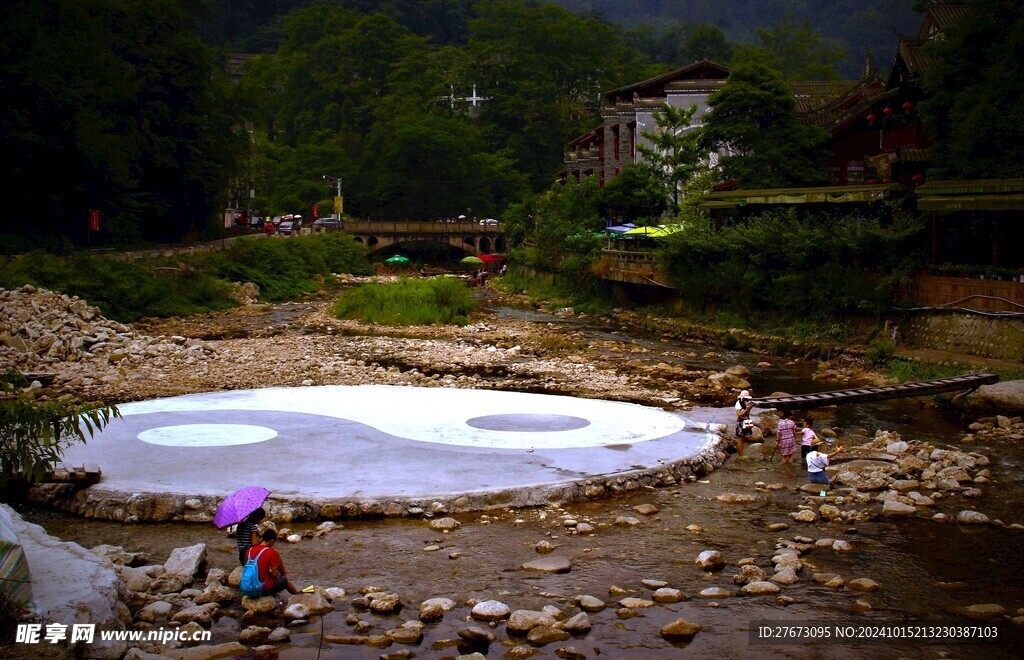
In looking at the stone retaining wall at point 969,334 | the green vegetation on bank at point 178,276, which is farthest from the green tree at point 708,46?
the stone retaining wall at point 969,334

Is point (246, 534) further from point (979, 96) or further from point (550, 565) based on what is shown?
point (979, 96)

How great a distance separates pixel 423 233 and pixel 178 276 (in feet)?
136

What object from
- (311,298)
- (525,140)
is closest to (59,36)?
(311,298)

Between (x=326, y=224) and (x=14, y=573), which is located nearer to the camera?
(x=14, y=573)

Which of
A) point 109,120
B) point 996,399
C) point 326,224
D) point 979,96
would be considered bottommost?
point 996,399

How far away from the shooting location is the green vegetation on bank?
38688 millimetres

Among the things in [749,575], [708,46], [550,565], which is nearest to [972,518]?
[749,575]

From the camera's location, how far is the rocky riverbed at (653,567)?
1016 centimetres

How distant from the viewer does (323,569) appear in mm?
12055

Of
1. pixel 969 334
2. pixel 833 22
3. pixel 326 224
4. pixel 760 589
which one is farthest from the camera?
pixel 833 22

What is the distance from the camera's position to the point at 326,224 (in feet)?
290

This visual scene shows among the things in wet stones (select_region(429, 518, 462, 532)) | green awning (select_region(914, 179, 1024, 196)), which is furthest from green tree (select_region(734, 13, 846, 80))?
wet stones (select_region(429, 518, 462, 532))

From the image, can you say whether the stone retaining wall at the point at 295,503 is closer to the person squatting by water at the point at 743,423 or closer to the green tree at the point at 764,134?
the person squatting by water at the point at 743,423

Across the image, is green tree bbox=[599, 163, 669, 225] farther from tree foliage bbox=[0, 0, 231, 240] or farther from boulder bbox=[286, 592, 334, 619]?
boulder bbox=[286, 592, 334, 619]
